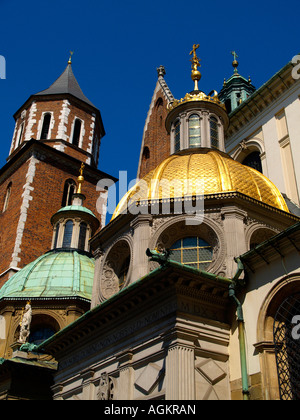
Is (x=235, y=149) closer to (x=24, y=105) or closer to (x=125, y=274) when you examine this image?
(x=125, y=274)

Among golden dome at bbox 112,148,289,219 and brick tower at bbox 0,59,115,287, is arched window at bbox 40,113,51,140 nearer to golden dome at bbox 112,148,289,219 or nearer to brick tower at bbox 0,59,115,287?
brick tower at bbox 0,59,115,287

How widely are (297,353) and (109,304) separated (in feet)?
13.7

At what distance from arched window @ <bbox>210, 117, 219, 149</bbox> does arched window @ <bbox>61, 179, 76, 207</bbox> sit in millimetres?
14195

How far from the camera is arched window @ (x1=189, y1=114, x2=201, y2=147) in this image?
17.9 metres

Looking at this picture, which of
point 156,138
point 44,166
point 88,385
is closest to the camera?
point 88,385

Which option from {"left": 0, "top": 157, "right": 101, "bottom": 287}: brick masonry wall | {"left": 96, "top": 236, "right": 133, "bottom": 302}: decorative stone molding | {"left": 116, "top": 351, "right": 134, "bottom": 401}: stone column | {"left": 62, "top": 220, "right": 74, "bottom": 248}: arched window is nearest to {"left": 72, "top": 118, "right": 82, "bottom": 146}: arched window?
{"left": 0, "top": 157, "right": 101, "bottom": 287}: brick masonry wall

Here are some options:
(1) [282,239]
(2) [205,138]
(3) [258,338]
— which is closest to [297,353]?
(3) [258,338]

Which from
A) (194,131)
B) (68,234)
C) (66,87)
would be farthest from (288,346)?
(66,87)

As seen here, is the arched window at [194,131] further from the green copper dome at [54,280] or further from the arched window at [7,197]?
the arched window at [7,197]

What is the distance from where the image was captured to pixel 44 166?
101ft

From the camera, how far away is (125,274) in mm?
14375

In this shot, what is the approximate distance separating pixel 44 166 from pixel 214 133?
1478 centimetres

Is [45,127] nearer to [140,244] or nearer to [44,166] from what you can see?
[44,166]

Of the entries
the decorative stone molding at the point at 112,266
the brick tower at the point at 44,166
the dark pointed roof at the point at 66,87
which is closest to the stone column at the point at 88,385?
the decorative stone molding at the point at 112,266
